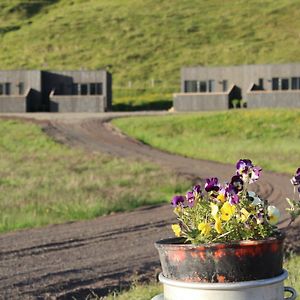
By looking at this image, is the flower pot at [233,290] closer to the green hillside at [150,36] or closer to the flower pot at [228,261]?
the flower pot at [228,261]

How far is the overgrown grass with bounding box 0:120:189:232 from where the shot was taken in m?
18.7

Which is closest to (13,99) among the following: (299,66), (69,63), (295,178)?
(299,66)

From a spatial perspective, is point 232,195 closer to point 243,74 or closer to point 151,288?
point 151,288

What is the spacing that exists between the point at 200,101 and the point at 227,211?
4819cm

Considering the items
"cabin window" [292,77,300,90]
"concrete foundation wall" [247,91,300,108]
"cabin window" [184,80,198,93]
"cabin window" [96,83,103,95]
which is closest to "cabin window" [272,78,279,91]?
"cabin window" [292,77,300,90]

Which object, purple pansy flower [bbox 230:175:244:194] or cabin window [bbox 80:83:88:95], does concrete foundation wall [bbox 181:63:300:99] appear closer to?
cabin window [bbox 80:83:88:95]

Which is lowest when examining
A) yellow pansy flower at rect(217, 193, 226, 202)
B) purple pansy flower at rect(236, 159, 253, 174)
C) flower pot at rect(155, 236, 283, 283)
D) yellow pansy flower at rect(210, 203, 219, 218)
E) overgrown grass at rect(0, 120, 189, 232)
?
overgrown grass at rect(0, 120, 189, 232)

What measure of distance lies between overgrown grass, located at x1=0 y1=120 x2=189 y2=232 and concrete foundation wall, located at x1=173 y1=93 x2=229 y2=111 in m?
15.6

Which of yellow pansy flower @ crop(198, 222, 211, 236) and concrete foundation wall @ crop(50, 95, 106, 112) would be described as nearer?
yellow pansy flower @ crop(198, 222, 211, 236)

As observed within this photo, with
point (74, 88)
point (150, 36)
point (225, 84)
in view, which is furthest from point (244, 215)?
point (150, 36)

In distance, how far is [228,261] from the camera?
4691 mm

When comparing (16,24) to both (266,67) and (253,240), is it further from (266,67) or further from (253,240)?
A: (253,240)

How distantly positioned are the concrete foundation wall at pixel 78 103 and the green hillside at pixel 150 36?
38.6ft

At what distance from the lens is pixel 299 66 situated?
171 ft
